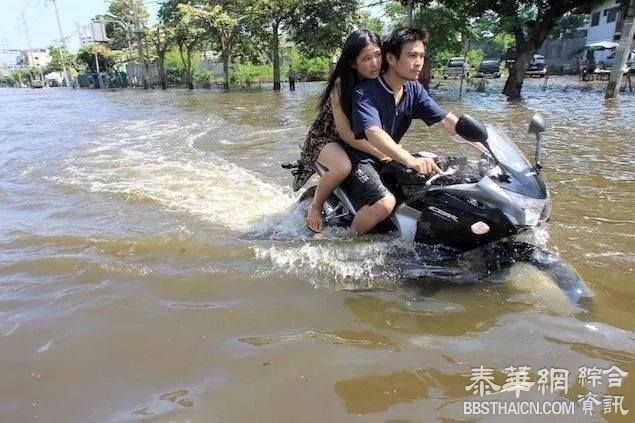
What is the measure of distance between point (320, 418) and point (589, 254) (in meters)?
2.98

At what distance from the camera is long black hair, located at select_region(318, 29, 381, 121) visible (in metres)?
3.48

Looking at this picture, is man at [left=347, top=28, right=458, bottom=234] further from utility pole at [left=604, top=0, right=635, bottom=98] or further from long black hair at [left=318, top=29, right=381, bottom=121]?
utility pole at [left=604, top=0, right=635, bottom=98]

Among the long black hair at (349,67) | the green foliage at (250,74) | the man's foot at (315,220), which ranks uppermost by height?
the long black hair at (349,67)

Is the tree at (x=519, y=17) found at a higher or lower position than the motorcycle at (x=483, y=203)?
higher

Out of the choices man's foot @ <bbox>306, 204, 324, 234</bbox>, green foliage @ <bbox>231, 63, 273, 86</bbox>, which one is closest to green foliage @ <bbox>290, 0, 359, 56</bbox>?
green foliage @ <bbox>231, 63, 273, 86</bbox>

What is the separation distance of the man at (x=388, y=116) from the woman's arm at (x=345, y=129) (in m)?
0.07

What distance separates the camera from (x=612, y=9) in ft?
130

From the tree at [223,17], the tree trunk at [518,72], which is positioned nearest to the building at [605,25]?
the tree trunk at [518,72]

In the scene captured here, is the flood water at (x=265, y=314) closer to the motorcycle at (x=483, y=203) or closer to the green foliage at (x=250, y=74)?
the motorcycle at (x=483, y=203)

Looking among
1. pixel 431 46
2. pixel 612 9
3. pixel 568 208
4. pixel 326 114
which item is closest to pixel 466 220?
pixel 326 114

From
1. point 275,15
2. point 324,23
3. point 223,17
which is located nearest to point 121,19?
point 223,17

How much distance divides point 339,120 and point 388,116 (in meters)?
0.37

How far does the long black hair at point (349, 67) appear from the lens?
11.4 feet

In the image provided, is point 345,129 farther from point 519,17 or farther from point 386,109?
point 519,17
